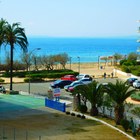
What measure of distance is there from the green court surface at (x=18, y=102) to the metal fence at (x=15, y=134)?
902cm

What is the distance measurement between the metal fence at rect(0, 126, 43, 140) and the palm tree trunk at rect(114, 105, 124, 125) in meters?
7.46

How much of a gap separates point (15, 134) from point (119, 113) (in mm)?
9099

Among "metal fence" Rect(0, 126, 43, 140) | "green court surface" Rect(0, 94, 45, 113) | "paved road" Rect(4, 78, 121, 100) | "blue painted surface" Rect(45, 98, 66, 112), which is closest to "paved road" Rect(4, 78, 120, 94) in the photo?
"paved road" Rect(4, 78, 121, 100)

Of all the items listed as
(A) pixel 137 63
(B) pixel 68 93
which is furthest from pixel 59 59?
(B) pixel 68 93

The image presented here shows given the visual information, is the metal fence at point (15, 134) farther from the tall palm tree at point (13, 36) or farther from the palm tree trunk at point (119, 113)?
the tall palm tree at point (13, 36)

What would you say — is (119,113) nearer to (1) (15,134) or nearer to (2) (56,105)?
(2) (56,105)

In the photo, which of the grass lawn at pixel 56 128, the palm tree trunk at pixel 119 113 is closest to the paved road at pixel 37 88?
the grass lawn at pixel 56 128

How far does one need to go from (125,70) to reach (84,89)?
43.2 meters

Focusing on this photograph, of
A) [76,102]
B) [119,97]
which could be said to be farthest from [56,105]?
[119,97]

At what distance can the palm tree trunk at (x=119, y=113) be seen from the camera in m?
33.6

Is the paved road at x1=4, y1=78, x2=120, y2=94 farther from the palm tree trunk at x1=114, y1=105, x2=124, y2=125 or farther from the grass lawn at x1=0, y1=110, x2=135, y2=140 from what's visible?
the palm tree trunk at x1=114, y1=105, x2=124, y2=125

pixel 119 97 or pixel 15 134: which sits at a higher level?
pixel 119 97

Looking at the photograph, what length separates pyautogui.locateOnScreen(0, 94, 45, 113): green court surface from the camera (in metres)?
42.2

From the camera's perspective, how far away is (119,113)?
33750mm
